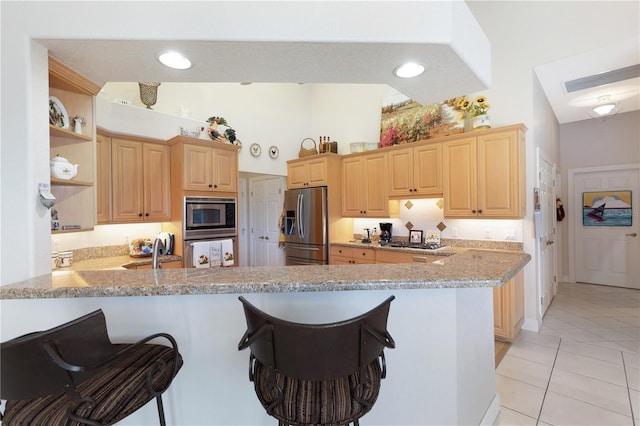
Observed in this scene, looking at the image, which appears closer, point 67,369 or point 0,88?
point 67,369

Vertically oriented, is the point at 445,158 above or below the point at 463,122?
below

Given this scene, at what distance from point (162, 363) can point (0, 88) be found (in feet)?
4.98

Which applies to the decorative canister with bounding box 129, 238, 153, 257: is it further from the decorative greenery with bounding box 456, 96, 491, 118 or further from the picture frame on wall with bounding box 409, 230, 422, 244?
the decorative greenery with bounding box 456, 96, 491, 118

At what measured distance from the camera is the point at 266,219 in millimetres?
5461

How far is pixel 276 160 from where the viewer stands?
17.1ft

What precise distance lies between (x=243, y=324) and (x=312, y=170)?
3.59m

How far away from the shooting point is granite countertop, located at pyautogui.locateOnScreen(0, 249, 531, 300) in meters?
1.19

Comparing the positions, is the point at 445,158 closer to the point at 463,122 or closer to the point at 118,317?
the point at 463,122

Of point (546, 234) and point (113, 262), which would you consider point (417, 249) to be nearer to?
point (546, 234)

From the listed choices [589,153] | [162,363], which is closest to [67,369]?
[162,363]

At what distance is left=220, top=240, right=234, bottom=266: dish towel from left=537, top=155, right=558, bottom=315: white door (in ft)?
12.2

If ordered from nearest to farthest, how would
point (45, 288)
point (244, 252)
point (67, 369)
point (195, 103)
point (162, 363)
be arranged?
point (67, 369) < point (162, 363) < point (45, 288) < point (195, 103) < point (244, 252)

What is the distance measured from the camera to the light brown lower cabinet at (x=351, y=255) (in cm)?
402

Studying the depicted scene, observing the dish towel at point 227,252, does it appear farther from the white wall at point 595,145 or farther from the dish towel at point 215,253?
the white wall at point 595,145
